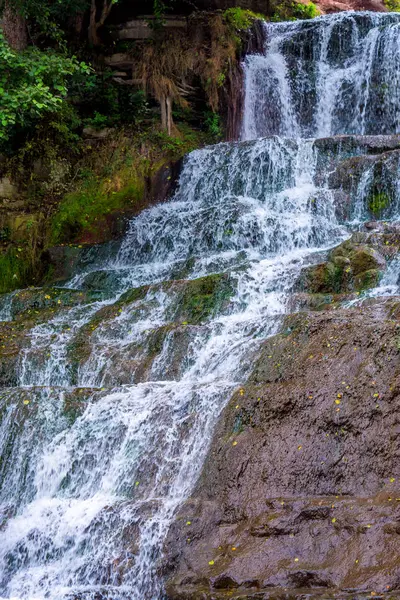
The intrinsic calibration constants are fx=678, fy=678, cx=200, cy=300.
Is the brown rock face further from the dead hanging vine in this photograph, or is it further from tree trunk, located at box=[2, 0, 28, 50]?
tree trunk, located at box=[2, 0, 28, 50]

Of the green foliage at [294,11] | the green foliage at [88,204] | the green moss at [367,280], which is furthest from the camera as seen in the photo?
the green foliage at [294,11]

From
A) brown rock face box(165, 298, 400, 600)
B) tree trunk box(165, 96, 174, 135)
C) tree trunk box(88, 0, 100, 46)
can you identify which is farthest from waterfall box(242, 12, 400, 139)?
brown rock face box(165, 298, 400, 600)

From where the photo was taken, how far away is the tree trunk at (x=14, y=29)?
1578cm

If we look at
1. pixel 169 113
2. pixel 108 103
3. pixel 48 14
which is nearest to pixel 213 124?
pixel 169 113

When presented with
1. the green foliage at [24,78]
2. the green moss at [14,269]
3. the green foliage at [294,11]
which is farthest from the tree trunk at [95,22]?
the green moss at [14,269]

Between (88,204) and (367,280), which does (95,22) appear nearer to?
(88,204)

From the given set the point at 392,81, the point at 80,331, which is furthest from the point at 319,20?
the point at 80,331

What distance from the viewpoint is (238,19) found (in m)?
17.4

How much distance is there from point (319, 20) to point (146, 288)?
36.4 ft

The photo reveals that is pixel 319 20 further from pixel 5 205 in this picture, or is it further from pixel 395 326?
pixel 395 326

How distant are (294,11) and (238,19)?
4.83 m

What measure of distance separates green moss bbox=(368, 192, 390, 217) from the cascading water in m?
0.16

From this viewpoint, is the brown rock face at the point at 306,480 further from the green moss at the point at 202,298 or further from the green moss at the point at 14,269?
the green moss at the point at 14,269

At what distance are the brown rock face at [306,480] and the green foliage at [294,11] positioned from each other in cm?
1588
